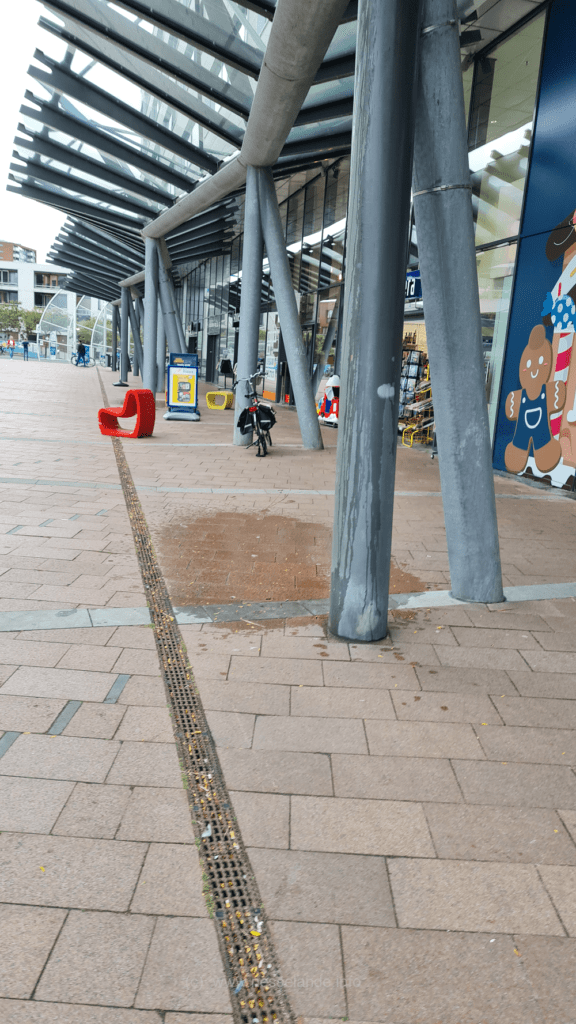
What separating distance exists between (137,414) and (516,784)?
1065 cm

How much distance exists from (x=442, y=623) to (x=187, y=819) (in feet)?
7.48

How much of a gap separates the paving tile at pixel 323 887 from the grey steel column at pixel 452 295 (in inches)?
101

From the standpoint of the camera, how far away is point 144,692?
10.6ft

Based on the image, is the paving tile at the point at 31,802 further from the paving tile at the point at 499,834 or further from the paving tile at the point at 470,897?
the paving tile at the point at 499,834

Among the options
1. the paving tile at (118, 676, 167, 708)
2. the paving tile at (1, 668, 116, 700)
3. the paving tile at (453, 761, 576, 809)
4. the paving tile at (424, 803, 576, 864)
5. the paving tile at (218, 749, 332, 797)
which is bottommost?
the paving tile at (424, 803, 576, 864)

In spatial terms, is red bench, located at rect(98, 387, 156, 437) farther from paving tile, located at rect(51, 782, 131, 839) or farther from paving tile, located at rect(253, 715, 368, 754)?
paving tile, located at rect(51, 782, 131, 839)

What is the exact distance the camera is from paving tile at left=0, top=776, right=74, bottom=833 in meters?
2.31

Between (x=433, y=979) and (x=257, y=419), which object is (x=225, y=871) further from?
(x=257, y=419)

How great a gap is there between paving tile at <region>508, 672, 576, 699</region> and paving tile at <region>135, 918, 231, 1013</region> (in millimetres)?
1980

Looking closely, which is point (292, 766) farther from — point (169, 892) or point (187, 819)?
point (169, 892)

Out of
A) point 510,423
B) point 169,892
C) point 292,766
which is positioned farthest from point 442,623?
point 510,423

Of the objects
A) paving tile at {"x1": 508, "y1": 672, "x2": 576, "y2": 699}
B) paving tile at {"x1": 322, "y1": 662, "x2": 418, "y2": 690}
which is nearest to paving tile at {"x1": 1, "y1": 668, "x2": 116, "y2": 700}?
paving tile at {"x1": 322, "y1": 662, "x2": 418, "y2": 690}

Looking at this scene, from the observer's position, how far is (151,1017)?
65.6 inches

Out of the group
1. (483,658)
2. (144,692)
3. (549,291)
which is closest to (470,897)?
(144,692)
